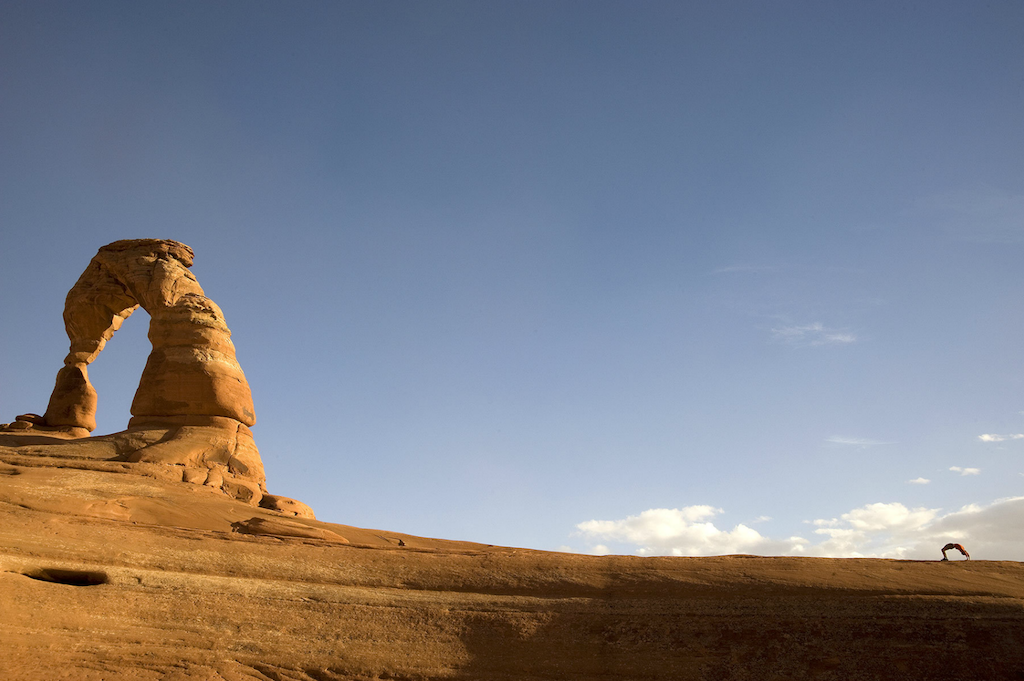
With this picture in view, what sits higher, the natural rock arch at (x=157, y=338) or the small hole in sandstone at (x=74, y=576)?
the natural rock arch at (x=157, y=338)

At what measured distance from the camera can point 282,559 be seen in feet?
34.8

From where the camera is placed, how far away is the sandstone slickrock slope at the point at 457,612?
28.1 feet

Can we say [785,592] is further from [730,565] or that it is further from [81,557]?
[81,557]

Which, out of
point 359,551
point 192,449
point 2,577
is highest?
point 192,449

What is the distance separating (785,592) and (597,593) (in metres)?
2.52

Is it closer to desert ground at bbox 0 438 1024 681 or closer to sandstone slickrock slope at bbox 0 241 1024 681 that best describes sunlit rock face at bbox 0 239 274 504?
sandstone slickrock slope at bbox 0 241 1024 681

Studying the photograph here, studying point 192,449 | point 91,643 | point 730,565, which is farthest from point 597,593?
point 192,449

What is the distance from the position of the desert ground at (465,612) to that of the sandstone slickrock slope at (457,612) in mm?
24

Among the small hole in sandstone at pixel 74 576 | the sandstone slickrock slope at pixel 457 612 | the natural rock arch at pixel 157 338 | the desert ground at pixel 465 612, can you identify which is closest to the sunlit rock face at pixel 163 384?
the natural rock arch at pixel 157 338

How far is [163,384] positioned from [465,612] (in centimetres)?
1210

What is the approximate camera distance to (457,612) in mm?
9766

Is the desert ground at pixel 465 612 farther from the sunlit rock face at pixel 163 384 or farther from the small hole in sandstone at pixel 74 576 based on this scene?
the sunlit rock face at pixel 163 384

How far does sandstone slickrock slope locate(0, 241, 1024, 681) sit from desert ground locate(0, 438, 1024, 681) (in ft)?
0.08

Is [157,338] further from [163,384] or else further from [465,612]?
[465,612]
